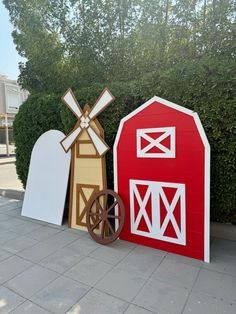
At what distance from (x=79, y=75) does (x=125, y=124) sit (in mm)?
2031

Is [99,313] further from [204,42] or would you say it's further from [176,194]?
[204,42]

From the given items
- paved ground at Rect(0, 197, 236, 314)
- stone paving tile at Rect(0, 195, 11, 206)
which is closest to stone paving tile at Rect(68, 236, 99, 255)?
paved ground at Rect(0, 197, 236, 314)

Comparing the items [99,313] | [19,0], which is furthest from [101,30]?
[99,313]

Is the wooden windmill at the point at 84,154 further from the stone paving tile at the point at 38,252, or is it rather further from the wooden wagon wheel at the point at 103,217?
the stone paving tile at the point at 38,252

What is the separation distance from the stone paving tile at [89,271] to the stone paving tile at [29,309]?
462 mm

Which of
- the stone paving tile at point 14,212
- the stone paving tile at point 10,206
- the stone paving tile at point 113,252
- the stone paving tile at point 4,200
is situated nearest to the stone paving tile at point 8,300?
the stone paving tile at point 113,252

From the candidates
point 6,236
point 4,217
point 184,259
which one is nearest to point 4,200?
point 4,217

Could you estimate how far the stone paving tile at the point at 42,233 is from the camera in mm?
3230

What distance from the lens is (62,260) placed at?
2578 millimetres

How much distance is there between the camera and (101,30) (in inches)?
165

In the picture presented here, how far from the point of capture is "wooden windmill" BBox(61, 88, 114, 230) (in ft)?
10.5

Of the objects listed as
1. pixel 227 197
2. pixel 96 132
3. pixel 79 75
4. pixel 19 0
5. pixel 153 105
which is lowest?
pixel 227 197

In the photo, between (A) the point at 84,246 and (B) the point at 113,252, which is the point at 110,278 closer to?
(B) the point at 113,252

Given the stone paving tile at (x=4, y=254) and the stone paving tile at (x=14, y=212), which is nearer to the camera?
the stone paving tile at (x=4, y=254)
